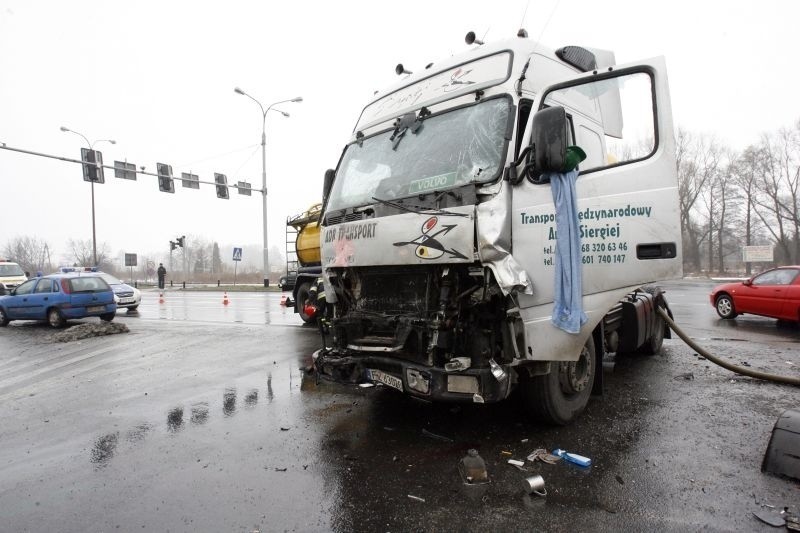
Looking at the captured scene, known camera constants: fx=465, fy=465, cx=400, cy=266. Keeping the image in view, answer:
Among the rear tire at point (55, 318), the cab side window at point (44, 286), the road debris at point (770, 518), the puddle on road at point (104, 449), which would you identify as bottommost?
the road debris at point (770, 518)

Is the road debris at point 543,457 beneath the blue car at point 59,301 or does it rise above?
beneath

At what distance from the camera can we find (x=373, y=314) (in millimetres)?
4184

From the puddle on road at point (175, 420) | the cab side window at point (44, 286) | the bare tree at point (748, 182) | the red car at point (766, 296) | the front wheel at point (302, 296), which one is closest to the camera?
the puddle on road at point (175, 420)

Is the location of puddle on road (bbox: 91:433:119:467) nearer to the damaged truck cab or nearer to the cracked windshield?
the damaged truck cab

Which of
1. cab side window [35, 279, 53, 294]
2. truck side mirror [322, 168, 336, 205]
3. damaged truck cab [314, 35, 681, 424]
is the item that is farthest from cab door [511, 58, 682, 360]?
cab side window [35, 279, 53, 294]

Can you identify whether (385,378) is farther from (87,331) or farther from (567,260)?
(87,331)

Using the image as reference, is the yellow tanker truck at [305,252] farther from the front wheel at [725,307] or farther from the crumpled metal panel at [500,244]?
the front wheel at [725,307]

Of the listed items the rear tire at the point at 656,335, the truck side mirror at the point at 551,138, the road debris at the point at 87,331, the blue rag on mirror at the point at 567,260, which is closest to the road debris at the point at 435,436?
the blue rag on mirror at the point at 567,260

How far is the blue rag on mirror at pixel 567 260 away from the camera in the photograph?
350 cm

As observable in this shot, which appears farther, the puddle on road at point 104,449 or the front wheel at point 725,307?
the front wheel at point 725,307

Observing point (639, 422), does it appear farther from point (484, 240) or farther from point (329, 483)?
point (329, 483)

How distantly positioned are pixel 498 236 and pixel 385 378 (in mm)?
1531

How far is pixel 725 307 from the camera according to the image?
11500 millimetres

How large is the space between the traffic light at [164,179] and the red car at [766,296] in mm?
23699
